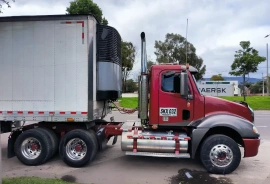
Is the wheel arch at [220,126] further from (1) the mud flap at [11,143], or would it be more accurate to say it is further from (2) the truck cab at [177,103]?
(1) the mud flap at [11,143]

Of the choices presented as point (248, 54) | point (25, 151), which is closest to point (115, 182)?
point (25, 151)

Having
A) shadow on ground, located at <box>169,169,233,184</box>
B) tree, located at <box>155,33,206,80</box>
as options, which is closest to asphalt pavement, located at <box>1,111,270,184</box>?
shadow on ground, located at <box>169,169,233,184</box>

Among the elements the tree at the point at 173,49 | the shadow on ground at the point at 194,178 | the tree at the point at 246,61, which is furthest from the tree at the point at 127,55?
the shadow on ground at the point at 194,178

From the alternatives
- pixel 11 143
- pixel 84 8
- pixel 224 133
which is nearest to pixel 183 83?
pixel 224 133

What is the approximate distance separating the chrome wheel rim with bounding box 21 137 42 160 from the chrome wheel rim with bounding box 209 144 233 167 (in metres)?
4.04

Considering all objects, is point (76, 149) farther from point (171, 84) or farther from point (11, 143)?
point (171, 84)

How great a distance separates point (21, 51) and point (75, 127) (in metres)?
2.21

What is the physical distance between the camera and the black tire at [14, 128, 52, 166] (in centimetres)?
683

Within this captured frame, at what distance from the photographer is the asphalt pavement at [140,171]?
5.93 m

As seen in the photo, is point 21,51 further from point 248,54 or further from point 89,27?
point 248,54

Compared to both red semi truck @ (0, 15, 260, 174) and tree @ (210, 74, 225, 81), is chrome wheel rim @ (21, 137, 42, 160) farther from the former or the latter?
tree @ (210, 74, 225, 81)

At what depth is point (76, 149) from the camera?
685 centimetres

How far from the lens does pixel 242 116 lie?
6.71 m

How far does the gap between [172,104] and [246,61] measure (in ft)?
90.2
